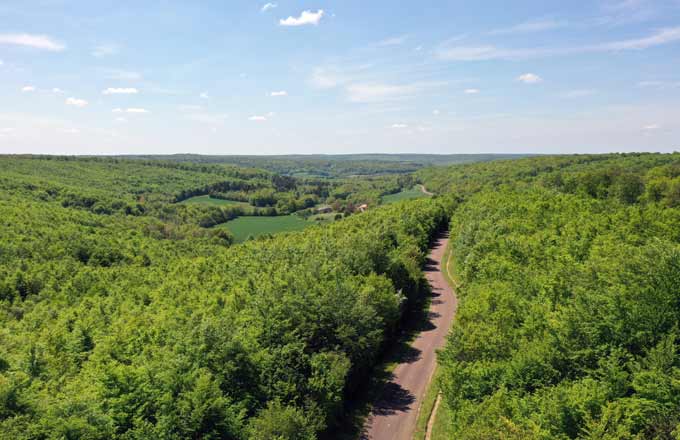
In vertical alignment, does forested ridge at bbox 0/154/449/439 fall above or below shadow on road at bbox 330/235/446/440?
above

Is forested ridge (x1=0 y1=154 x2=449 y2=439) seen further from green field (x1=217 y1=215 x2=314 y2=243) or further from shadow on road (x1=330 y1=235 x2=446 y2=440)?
green field (x1=217 y1=215 x2=314 y2=243)

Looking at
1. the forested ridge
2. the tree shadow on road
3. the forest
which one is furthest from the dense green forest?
the forested ridge

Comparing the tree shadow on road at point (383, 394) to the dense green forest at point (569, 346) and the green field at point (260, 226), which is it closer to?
the dense green forest at point (569, 346)

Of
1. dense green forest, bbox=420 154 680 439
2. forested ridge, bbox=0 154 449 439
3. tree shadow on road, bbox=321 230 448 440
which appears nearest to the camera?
dense green forest, bbox=420 154 680 439

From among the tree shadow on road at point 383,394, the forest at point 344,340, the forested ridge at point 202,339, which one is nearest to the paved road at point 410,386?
the tree shadow on road at point 383,394

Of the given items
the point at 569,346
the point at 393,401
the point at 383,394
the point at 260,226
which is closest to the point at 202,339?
the point at 383,394
